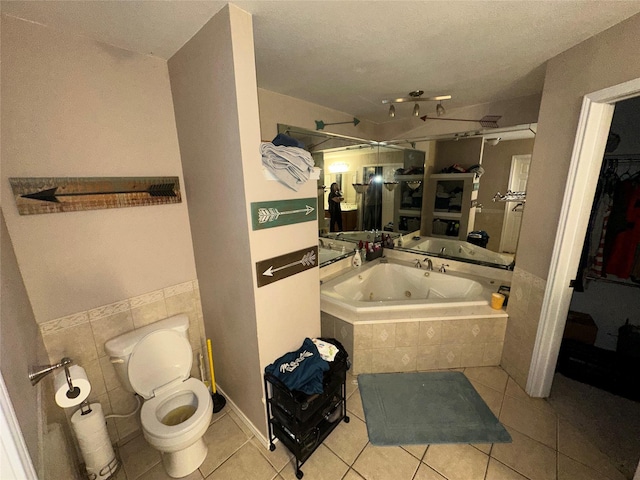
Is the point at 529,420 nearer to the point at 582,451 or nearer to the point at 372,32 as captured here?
the point at 582,451

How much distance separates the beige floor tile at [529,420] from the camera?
1.61m

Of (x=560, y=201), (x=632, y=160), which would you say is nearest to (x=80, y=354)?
(x=560, y=201)

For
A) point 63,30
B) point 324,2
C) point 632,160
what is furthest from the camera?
point 632,160

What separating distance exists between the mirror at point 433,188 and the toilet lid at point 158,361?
5.16 ft

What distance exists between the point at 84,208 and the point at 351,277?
2.15 m

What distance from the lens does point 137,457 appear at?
156 centimetres

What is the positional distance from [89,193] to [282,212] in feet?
3.39

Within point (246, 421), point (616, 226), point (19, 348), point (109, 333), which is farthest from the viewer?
point (616, 226)

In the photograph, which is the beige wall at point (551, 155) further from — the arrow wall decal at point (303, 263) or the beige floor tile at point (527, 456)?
the arrow wall decal at point (303, 263)

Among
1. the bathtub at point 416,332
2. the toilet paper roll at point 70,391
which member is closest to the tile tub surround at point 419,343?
the bathtub at point 416,332

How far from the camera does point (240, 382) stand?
1693 millimetres

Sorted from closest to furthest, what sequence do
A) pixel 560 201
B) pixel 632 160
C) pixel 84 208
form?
pixel 84 208
pixel 560 201
pixel 632 160

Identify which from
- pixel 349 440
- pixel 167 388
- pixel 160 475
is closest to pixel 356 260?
pixel 349 440

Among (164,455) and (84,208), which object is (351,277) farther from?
(84,208)
